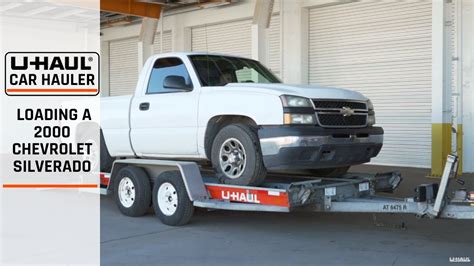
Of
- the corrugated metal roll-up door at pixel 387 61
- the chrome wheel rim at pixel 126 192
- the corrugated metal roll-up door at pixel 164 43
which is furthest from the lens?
the corrugated metal roll-up door at pixel 164 43

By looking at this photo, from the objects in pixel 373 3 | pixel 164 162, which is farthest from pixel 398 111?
pixel 164 162

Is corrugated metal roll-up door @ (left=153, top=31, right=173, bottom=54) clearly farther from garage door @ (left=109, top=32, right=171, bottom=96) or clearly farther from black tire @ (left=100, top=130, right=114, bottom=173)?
black tire @ (left=100, top=130, right=114, bottom=173)

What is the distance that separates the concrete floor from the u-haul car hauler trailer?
335 millimetres

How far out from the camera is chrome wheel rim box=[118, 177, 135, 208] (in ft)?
27.1

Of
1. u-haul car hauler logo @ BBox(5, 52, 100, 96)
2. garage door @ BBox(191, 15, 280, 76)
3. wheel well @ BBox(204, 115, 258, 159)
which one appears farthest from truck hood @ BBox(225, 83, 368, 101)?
garage door @ BBox(191, 15, 280, 76)

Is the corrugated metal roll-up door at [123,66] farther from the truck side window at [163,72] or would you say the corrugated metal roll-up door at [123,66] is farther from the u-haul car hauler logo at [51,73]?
the truck side window at [163,72]

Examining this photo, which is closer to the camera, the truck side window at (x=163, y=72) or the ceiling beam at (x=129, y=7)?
the truck side window at (x=163, y=72)

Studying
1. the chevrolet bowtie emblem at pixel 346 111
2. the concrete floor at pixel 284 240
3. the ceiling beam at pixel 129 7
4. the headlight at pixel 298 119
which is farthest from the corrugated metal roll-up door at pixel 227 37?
the headlight at pixel 298 119

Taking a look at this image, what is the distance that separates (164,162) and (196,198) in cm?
82

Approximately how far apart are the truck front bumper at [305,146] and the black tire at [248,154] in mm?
122

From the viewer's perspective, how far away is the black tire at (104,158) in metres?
9.21

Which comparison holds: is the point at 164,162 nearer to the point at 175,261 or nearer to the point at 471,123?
the point at 175,261

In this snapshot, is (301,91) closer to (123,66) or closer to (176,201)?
(176,201)

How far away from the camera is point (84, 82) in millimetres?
17500
